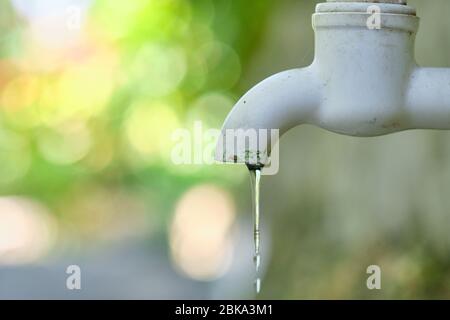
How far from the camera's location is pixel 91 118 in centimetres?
243

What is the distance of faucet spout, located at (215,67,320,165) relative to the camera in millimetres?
938

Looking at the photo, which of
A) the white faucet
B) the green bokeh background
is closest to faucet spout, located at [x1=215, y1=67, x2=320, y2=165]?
the white faucet

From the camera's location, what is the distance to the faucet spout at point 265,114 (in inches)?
36.9

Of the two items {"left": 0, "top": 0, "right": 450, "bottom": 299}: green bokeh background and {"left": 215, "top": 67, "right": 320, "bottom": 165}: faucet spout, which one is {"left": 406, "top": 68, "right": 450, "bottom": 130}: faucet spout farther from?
{"left": 0, "top": 0, "right": 450, "bottom": 299}: green bokeh background

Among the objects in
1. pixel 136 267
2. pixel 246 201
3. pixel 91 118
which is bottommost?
pixel 136 267

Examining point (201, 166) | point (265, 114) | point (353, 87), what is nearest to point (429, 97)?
point (353, 87)

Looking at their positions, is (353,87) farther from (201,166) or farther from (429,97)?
(201,166)

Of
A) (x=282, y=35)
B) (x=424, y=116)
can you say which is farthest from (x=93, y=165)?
(x=424, y=116)

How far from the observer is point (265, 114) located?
37.4 inches

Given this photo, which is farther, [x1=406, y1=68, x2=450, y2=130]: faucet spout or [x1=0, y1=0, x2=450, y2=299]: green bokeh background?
[x1=0, y1=0, x2=450, y2=299]: green bokeh background

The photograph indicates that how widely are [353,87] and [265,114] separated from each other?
4.3 inches

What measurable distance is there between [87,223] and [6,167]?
0.30 metres

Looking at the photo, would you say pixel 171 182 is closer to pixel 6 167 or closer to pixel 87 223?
pixel 87 223

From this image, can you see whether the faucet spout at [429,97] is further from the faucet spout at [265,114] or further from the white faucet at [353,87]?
the faucet spout at [265,114]
